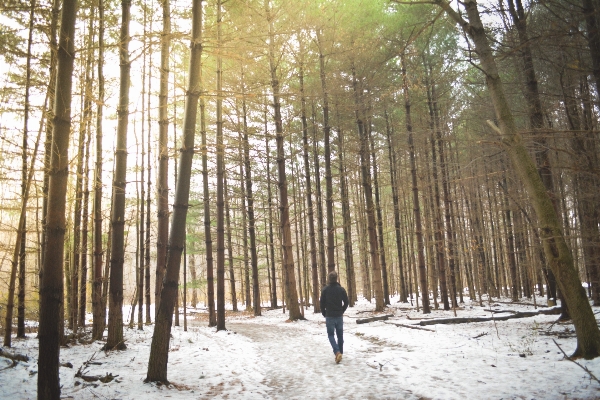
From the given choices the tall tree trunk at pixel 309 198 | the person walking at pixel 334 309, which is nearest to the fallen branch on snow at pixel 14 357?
the person walking at pixel 334 309

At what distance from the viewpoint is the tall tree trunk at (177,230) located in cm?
556

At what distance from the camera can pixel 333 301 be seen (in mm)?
7551

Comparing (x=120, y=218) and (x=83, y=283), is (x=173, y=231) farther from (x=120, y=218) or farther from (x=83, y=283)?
(x=83, y=283)

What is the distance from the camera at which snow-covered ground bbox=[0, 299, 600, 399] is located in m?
4.91

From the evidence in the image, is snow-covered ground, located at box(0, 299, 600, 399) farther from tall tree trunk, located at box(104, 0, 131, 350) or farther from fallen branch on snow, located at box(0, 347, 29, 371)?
tall tree trunk, located at box(104, 0, 131, 350)

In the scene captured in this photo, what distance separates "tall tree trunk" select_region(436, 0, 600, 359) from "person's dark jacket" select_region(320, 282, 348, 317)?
3796 millimetres

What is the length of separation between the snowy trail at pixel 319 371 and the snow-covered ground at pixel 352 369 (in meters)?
0.02

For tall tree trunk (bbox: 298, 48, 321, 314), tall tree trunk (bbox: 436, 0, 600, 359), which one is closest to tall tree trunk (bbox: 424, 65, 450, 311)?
tall tree trunk (bbox: 298, 48, 321, 314)

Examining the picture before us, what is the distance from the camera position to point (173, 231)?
5.86 metres

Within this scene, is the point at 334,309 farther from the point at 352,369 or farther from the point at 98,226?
the point at 98,226

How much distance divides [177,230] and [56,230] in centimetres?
192

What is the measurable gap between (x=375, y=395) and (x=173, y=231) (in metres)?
3.91

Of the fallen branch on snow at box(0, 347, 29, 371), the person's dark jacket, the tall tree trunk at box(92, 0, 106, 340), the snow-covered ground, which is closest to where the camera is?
the snow-covered ground

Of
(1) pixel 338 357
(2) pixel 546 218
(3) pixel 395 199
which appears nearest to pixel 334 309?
(1) pixel 338 357
